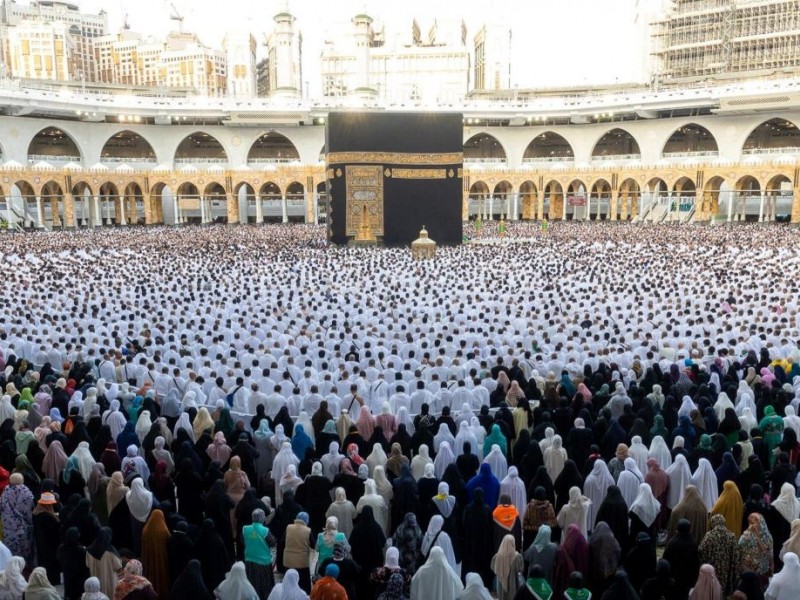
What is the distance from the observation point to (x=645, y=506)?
4562mm

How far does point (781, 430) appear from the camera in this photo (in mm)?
5793

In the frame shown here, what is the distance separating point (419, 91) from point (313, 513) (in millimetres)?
59680

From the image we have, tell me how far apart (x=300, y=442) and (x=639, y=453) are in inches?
110

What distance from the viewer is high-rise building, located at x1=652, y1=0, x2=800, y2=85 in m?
40.5

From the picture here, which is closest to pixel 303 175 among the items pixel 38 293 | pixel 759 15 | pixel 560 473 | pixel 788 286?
pixel 38 293

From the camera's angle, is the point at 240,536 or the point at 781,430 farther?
the point at 781,430

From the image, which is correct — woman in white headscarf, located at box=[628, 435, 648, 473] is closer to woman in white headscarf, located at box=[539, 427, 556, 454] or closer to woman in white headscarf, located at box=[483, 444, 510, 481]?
woman in white headscarf, located at box=[539, 427, 556, 454]

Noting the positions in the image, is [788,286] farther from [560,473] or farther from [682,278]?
[560,473]

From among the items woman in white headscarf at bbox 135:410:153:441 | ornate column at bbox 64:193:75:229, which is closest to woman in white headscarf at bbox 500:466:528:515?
woman in white headscarf at bbox 135:410:153:441

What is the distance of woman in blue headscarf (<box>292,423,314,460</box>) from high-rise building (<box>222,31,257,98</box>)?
71007 millimetres

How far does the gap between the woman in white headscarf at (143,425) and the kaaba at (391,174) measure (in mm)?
17093

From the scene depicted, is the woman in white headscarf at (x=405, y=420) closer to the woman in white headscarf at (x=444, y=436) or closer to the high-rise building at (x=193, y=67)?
the woman in white headscarf at (x=444, y=436)

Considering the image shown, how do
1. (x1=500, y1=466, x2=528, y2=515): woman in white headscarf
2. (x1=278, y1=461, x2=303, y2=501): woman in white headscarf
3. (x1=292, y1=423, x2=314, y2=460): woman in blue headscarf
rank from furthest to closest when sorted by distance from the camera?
(x1=292, y1=423, x2=314, y2=460): woman in blue headscarf
(x1=278, y1=461, x2=303, y2=501): woman in white headscarf
(x1=500, y1=466, x2=528, y2=515): woman in white headscarf

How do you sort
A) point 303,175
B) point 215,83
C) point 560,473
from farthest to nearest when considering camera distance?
point 215,83 → point 303,175 → point 560,473
